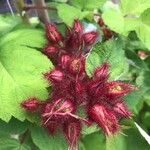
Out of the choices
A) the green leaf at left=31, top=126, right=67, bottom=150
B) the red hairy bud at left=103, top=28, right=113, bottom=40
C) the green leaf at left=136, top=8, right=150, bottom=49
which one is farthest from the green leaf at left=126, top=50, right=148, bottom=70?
the green leaf at left=31, top=126, right=67, bottom=150

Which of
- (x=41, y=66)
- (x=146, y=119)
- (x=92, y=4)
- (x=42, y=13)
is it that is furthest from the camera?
(x=146, y=119)

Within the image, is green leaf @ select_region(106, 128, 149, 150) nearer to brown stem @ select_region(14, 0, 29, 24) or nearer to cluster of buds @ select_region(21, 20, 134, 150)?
cluster of buds @ select_region(21, 20, 134, 150)

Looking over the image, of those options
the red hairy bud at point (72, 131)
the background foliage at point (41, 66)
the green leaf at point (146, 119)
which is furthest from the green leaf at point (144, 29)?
the green leaf at point (146, 119)

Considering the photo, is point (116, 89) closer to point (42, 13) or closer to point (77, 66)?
point (77, 66)

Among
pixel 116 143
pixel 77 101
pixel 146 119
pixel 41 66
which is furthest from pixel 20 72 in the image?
pixel 146 119

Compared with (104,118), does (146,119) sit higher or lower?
lower

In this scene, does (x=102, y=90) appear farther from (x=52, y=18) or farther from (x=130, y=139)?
(x=52, y=18)

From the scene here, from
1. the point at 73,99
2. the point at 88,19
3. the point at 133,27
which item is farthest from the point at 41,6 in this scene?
the point at 73,99
